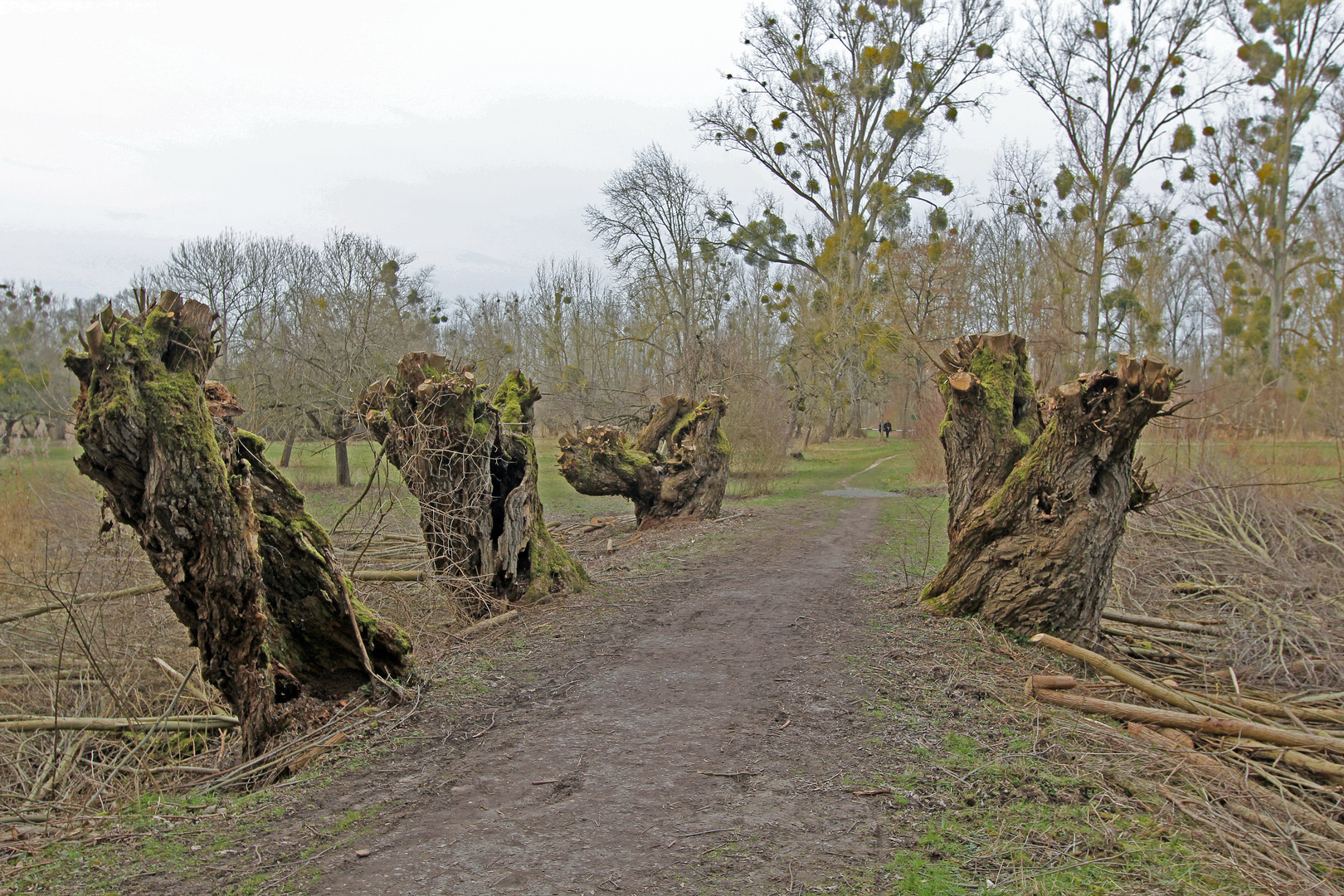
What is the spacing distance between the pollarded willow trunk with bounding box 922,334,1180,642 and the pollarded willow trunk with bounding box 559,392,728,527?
715 centimetres

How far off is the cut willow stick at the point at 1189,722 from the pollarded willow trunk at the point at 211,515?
4727 millimetres

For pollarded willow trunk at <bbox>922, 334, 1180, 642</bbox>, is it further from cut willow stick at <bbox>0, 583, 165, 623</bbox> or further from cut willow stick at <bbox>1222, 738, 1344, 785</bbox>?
cut willow stick at <bbox>0, 583, 165, 623</bbox>

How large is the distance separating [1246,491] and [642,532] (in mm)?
8943

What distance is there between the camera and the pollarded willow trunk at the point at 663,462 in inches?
540

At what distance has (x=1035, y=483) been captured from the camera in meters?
6.86

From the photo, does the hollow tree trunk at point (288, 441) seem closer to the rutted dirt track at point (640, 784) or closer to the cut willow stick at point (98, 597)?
the cut willow stick at point (98, 597)

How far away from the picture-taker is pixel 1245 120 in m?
30.0

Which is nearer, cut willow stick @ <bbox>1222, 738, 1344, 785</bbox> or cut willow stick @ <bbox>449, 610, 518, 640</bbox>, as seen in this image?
cut willow stick @ <bbox>1222, 738, 1344, 785</bbox>

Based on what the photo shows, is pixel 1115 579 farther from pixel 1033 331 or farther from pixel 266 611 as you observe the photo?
pixel 1033 331

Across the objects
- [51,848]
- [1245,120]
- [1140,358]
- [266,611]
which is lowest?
[51,848]

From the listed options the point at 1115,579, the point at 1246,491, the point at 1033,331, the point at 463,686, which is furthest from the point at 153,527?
the point at 1033,331

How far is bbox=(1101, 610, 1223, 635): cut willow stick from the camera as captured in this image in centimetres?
719

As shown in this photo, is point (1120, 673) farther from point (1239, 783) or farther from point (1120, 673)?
point (1239, 783)

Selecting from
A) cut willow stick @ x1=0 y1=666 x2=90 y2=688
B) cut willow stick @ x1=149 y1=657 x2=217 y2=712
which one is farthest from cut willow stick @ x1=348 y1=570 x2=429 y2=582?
cut willow stick @ x1=0 y1=666 x2=90 y2=688
